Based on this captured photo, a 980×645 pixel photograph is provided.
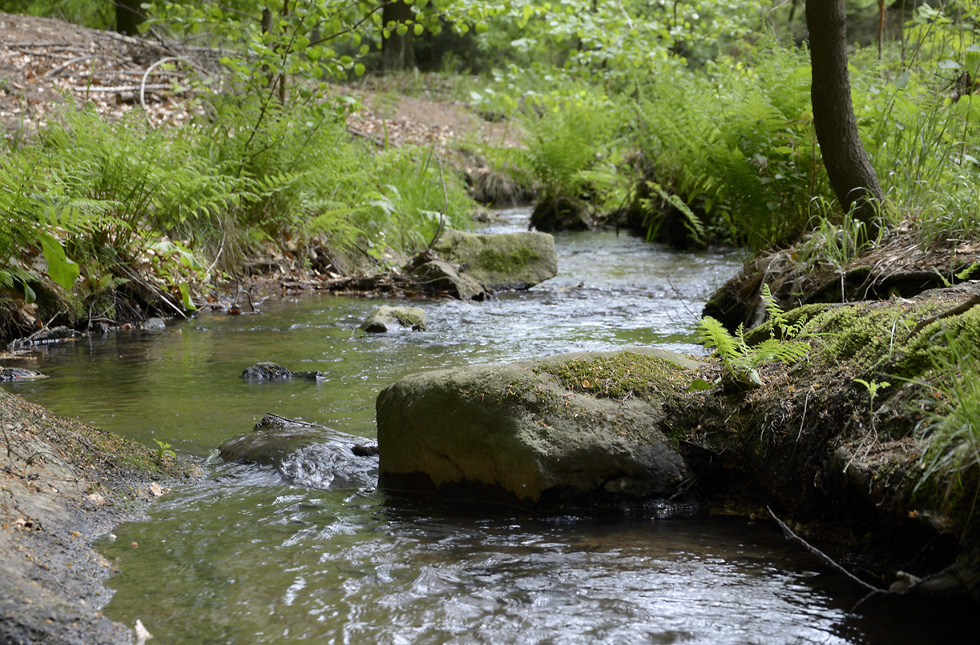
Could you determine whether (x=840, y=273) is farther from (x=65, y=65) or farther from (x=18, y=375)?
(x=65, y=65)

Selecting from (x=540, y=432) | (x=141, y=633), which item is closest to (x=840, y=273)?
(x=540, y=432)

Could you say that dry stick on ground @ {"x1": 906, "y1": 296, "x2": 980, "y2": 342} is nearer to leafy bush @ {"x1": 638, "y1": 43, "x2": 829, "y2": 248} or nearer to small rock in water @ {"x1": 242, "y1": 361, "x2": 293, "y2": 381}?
leafy bush @ {"x1": 638, "y1": 43, "x2": 829, "y2": 248}

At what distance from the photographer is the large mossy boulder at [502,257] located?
9188mm

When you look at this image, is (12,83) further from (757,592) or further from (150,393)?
(757,592)

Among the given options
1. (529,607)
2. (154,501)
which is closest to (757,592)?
(529,607)

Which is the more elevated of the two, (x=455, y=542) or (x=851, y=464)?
(x=851, y=464)

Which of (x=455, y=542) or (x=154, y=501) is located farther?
(x=154, y=501)

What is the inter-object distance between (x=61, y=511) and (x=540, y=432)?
68.7 inches

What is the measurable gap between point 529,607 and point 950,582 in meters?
1.15

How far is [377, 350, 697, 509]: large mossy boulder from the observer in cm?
314

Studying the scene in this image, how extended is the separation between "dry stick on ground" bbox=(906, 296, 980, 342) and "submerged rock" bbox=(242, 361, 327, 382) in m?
3.53

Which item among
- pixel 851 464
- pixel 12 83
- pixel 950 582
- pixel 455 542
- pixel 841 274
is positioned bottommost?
pixel 455 542

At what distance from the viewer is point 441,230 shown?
991cm

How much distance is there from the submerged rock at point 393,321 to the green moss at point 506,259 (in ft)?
7.72
